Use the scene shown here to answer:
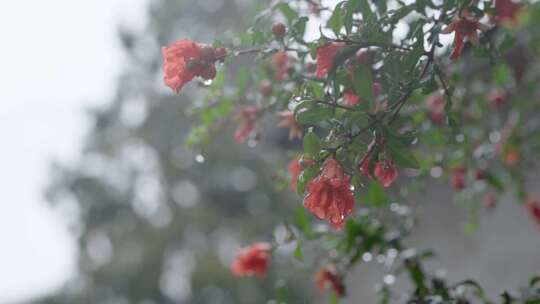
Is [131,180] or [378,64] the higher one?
[131,180]

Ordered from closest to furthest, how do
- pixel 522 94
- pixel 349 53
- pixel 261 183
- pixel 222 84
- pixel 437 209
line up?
pixel 349 53 < pixel 222 84 < pixel 522 94 < pixel 437 209 < pixel 261 183

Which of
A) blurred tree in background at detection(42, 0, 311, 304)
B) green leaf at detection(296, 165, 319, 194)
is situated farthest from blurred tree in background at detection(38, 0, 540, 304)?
blurred tree in background at detection(42, 0, 311, 304)

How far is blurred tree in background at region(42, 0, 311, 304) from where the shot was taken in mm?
7609

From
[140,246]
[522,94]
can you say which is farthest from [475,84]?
[140,246]

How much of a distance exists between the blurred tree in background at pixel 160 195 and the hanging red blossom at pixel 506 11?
604 centimetres

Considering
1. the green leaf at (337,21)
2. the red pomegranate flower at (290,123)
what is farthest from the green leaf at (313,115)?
the red pomegranate flower at (290,123)

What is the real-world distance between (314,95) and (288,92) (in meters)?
0.39

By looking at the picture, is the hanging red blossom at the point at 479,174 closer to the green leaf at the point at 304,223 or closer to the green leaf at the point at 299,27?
the green leaf at the point at 304,223

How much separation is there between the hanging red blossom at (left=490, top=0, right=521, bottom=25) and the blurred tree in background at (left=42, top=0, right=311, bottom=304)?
6.04 m

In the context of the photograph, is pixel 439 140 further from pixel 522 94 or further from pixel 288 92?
pixel 522 94

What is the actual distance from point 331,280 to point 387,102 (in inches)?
26.7

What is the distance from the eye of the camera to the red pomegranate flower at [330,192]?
2.97 ft

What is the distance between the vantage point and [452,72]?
176cm

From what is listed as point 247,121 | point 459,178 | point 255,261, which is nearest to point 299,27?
point 247,121
